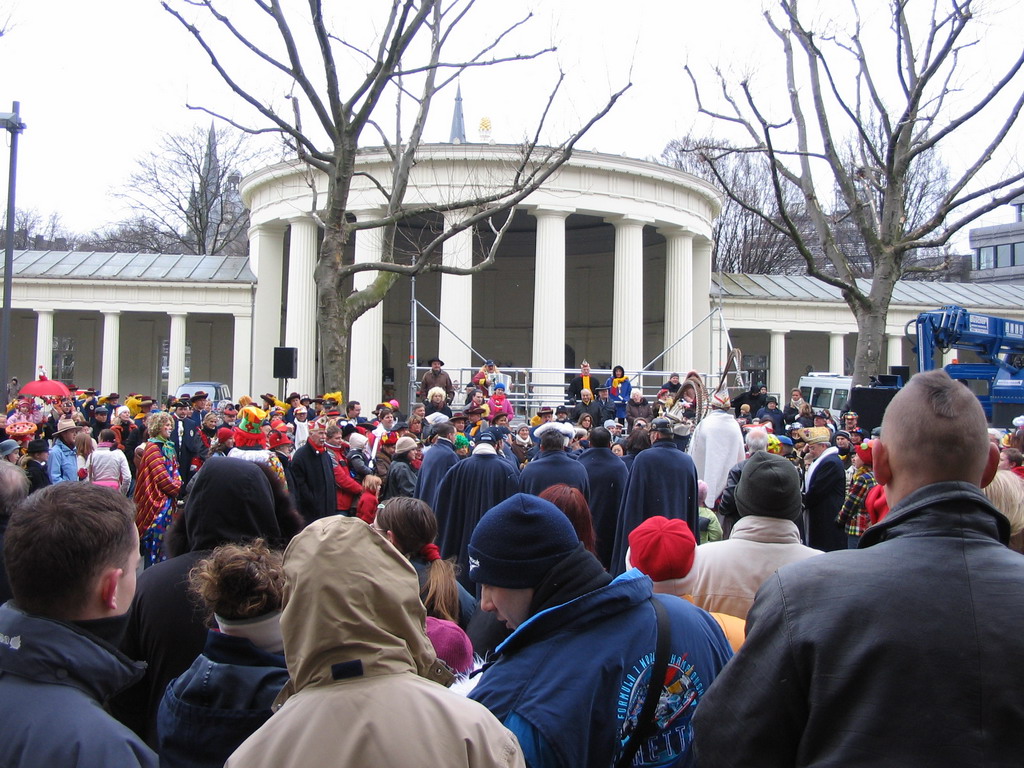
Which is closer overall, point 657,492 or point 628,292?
point 657,492

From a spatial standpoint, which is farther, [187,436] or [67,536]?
[187,436]

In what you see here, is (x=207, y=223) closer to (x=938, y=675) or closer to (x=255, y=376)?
(x=255, y=376)

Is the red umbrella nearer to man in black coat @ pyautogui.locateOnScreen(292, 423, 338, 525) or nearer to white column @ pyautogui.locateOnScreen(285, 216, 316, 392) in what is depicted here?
man in black coat @ pyautogui.locateOnScreen(292, 423, 338, 525)

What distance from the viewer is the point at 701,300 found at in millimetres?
33312

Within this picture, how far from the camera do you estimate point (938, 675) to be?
170cm

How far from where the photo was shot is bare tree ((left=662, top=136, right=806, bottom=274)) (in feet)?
146

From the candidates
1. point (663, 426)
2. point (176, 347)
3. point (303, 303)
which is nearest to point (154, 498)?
point (663, 426)

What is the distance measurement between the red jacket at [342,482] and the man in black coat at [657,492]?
2986mm

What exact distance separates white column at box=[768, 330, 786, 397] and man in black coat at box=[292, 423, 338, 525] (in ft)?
98.0

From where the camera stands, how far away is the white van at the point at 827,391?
89.3 feet

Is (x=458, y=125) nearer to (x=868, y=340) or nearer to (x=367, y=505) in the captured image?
(x=868, y=340)

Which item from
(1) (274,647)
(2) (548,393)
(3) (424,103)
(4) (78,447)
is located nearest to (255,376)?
(2) (548,393)

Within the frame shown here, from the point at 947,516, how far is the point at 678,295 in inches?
1131

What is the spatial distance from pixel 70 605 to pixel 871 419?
12456 millimetres
